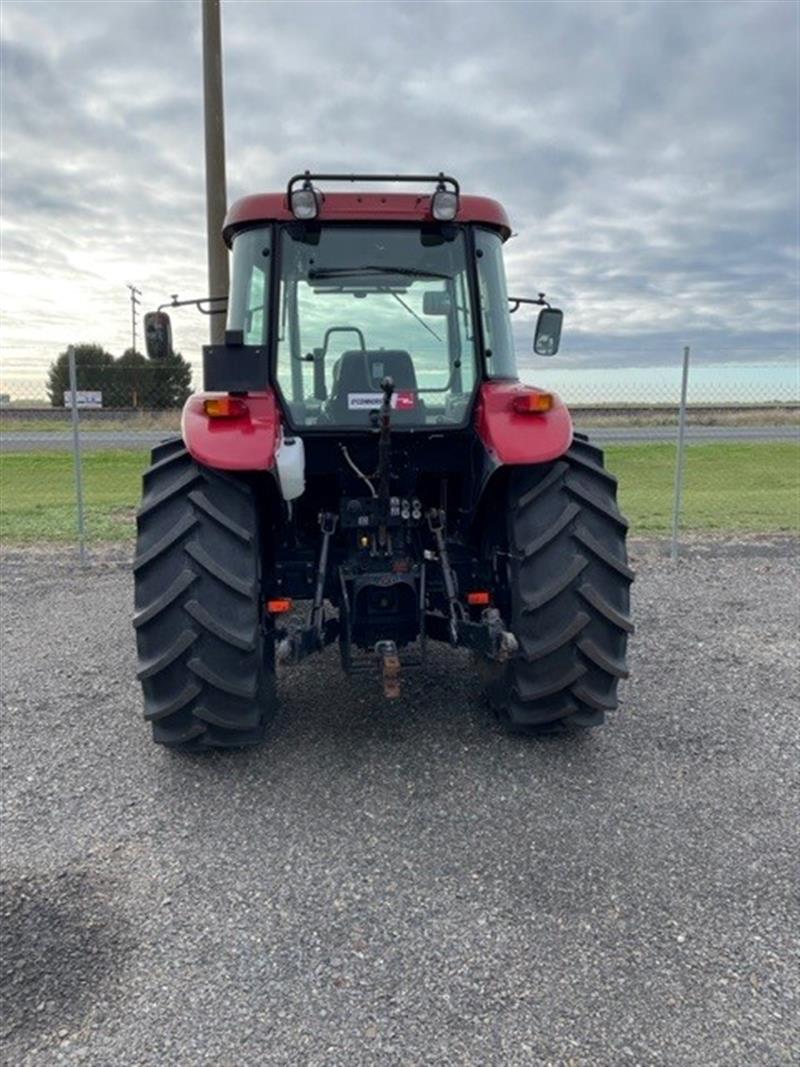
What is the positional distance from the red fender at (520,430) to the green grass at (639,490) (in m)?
5.89

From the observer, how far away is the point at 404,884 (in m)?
2.82

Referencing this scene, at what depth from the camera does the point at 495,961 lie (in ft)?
8.00

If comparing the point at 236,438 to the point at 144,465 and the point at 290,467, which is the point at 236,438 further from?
the point at 144,465

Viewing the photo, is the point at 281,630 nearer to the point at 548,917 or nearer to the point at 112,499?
the point at 548,917

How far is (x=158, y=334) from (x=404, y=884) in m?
3.33

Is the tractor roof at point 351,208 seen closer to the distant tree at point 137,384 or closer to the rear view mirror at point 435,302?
the rear view mirror at point 435,302

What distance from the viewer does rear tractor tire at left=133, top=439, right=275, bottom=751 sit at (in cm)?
342

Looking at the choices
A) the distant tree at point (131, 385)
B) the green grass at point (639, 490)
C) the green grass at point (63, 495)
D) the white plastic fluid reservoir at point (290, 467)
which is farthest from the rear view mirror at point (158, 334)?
the distant tree at point (131, 385)

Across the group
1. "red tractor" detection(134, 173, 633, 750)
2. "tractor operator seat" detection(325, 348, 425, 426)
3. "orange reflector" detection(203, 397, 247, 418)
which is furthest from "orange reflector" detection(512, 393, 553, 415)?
"orange reflector" detection(203, 397, 247, 418)

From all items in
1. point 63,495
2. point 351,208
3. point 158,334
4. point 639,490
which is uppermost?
point 351,208

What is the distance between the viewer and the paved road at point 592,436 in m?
17.2

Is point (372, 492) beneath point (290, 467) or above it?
beneath

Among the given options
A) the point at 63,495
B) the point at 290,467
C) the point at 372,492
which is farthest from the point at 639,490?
the point at 290,467

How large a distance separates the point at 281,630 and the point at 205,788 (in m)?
0.73
